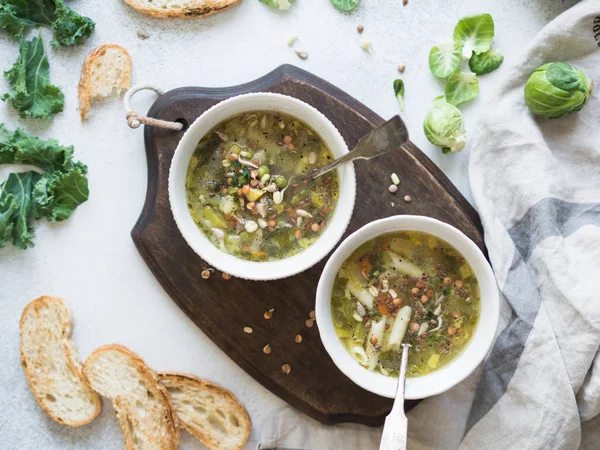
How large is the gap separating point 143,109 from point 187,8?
471mm

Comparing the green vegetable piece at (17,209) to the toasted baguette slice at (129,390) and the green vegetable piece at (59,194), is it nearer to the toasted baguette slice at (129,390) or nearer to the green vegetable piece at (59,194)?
the green vegetable piece at (59,194)

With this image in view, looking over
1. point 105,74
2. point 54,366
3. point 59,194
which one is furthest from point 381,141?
point 54,366

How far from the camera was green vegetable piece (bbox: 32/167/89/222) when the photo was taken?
111 inches

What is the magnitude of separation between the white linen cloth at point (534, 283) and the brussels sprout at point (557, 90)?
2.8 inches

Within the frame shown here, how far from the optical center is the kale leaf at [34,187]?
281 cm

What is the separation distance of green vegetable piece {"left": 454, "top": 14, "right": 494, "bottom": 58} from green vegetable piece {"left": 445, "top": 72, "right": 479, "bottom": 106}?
0.09 m

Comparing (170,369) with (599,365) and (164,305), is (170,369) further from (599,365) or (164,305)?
(599,365)

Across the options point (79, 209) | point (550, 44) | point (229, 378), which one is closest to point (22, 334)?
point (79, 209)

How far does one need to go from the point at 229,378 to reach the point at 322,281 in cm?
75

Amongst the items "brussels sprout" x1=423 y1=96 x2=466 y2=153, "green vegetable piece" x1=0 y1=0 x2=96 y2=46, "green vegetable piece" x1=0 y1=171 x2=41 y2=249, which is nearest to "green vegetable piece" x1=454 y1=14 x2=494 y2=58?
"brussels sprout" x1=423 y1=96 x2=466 y2=153

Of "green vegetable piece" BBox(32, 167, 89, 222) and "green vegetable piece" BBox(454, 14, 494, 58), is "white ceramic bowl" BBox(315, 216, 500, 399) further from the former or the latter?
"green vegetable piece" BBox(32, 167, 89, 222)

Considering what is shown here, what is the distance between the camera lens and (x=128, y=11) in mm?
2920

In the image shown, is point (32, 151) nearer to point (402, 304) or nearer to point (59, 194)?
point (59, 194)

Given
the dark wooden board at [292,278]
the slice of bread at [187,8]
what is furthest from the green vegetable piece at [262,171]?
the slice of bread at [187,8]
